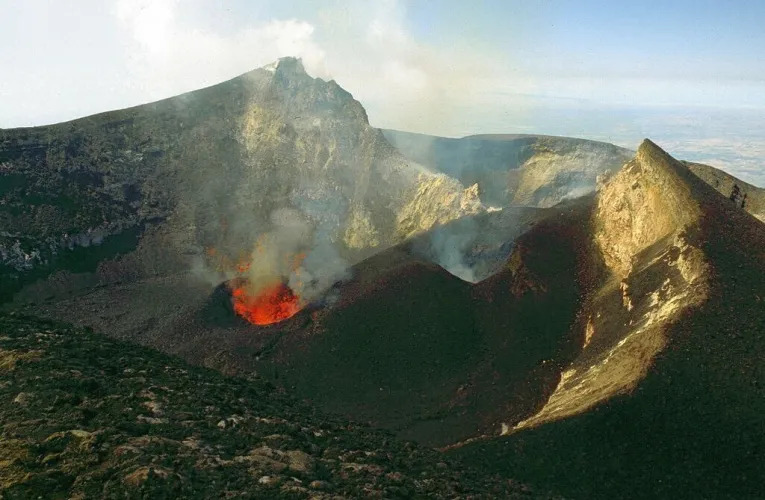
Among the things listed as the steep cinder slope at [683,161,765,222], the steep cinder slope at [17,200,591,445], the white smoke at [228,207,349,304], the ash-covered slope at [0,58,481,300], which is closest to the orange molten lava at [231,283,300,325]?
the white smoke at [228,207,349,304]

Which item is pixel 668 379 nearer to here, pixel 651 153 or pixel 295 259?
pixel 651 153

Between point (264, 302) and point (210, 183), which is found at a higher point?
point (210, 183)

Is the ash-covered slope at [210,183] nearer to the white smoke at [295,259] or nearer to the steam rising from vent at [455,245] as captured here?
the white smoke at [295,259]

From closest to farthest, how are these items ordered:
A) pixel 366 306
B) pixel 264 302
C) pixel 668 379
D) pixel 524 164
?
pixel 668 379
pixel 366 306
pixel 264 302
pixel 524 164

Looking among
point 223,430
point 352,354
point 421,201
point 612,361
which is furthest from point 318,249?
point 223,430

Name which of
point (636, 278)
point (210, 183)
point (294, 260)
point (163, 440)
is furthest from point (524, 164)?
point (163, 440)

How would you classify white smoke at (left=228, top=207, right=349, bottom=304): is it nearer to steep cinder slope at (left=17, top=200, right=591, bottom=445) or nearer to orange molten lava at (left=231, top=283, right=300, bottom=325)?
orange molten lava at (left=231, top=283, right=300, bottom=325)

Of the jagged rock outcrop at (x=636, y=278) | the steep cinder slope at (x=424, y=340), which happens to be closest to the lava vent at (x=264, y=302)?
the steep cinder slope at (x=424, y=340)
